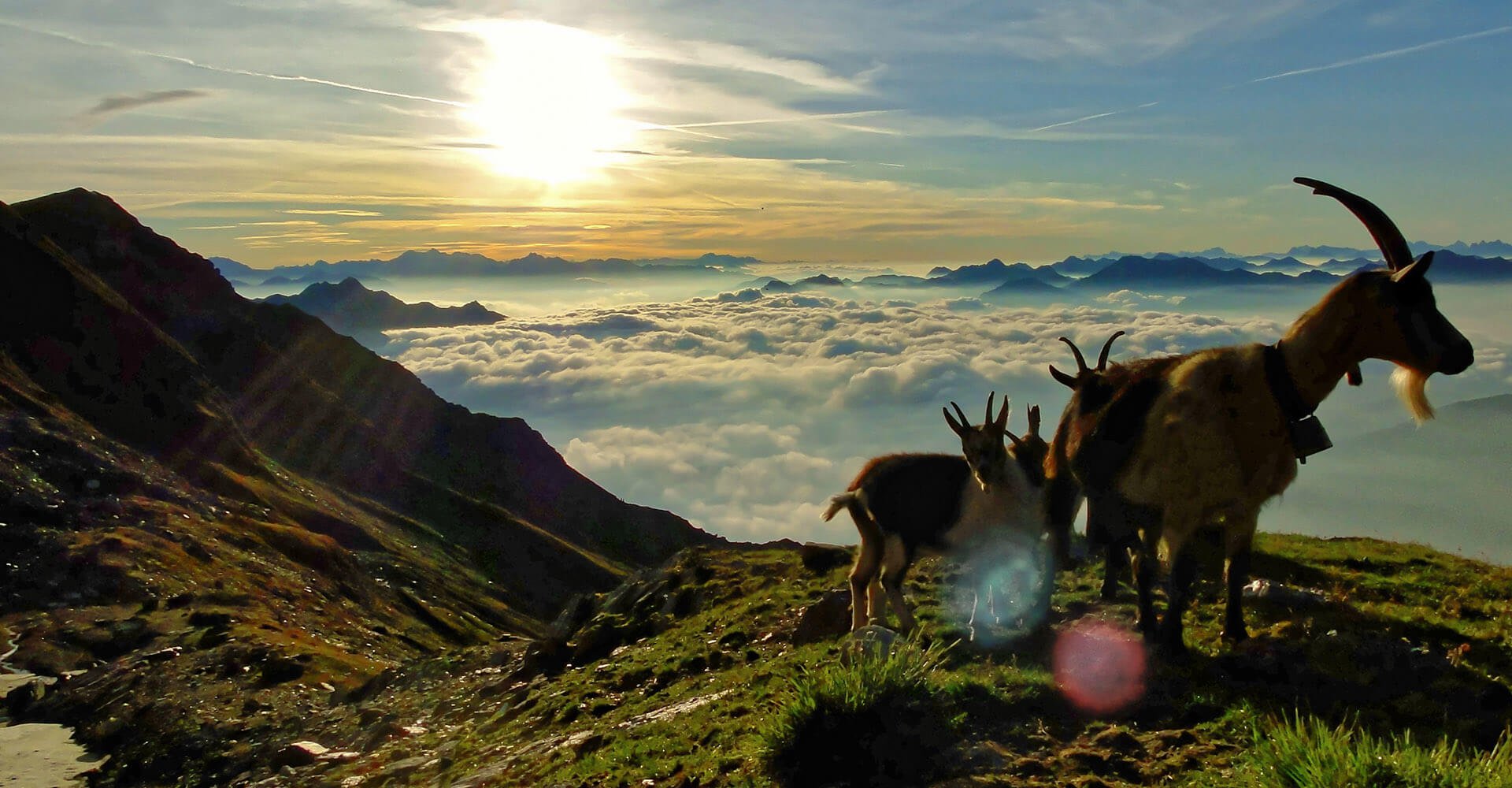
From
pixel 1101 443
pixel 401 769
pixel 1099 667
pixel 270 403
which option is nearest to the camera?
pixel 1099 667

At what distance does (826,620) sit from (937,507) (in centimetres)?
302

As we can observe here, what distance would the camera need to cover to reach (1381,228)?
364 inches

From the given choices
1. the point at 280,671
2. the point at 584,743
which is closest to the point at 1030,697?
the point at 584,743

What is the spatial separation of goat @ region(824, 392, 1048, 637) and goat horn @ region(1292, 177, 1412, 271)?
565 cm

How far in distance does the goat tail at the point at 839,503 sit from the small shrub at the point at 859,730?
18.4 ft

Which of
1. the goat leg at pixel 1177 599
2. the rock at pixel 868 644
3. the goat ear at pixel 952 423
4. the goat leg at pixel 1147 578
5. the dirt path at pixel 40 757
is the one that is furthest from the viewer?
the dirt path at pixel 40 757

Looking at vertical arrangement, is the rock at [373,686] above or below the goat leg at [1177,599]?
below

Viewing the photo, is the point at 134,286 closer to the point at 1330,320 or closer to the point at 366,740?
the point at 366,740

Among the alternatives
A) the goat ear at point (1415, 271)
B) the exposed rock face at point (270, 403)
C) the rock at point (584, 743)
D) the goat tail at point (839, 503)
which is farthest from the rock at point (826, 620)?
the exposed rock face at point (270, 403)

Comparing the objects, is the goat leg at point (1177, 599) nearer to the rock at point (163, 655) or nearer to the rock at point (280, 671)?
the rock at point (280, 671)

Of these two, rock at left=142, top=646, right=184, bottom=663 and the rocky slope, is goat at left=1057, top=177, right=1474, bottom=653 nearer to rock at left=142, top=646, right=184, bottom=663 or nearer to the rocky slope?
the rocky slope

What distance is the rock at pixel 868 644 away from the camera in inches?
403

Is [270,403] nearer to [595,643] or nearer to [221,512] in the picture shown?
[221,512]

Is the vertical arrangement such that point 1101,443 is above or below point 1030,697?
above
